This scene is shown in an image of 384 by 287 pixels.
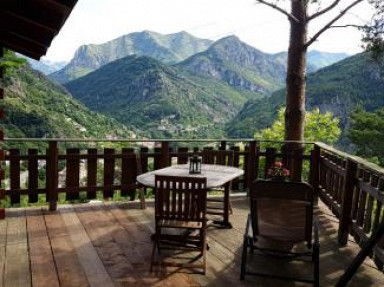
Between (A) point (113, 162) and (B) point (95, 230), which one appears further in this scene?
(A) point (113, 162)

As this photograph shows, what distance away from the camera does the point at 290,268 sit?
3.90 metres

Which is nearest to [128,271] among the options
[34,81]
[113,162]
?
[113,162]

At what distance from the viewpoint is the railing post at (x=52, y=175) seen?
5688mm

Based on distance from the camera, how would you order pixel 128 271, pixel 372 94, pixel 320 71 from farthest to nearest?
1. pixel 320 71
2. pixel 372 94
3. pixel 128 271

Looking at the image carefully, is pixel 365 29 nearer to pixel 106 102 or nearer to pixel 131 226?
pixel 131 226

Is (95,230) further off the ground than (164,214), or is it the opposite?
(164,214)

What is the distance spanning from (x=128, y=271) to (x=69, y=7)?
98.7 inches

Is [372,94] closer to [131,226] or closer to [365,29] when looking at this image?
[365,29]

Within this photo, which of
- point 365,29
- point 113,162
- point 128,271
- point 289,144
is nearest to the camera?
point 128,271

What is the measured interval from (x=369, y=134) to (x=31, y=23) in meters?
34.3

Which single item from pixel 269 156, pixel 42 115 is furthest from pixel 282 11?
pixel 42 115

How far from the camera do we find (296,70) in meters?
7.72

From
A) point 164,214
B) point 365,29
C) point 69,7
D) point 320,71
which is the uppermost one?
point 320,71

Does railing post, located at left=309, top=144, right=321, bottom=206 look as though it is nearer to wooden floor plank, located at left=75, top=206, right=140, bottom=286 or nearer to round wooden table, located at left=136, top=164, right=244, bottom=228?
round wooden table, located at left=136, top=164, right=244, bottom=228
